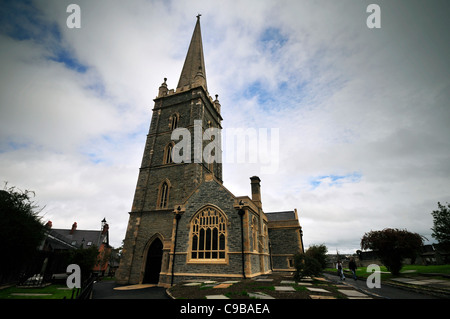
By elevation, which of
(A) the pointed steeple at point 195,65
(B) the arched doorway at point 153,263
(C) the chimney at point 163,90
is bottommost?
(B) the arched doorway at point 153,263

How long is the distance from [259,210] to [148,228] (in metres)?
10.9

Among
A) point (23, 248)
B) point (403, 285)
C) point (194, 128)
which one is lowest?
point (403, 285)

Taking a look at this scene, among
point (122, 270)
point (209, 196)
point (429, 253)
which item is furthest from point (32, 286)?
point (429, 253)

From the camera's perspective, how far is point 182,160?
2155cm

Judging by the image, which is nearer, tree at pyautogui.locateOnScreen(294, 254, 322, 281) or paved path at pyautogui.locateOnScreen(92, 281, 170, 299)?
paved path at pyautogui.locateOnScreen(92, 281, 170, 299)

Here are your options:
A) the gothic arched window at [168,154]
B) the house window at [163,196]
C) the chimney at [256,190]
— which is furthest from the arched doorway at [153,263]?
the chimney at [256,190]

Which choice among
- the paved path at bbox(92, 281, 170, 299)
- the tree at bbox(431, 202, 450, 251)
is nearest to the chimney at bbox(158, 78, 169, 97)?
the paved path at bbox(92, 281, 170, 299)

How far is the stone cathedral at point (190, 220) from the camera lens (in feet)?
46.6

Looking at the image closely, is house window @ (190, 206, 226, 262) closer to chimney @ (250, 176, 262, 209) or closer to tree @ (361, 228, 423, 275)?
chimney @ (250, 176, 262, 209)

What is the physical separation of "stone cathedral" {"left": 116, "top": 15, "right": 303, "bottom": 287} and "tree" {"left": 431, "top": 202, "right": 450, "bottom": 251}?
12.3 m

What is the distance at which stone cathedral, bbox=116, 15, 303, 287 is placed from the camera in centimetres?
1420

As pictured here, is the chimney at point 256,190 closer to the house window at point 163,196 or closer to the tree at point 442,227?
the house window at point 163,196

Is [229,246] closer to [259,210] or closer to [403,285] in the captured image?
[259,210]

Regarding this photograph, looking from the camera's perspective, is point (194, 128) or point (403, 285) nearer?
point (403, 285)
